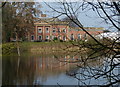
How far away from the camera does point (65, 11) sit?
860 mm

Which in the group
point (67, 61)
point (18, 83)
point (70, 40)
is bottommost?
point (18, 83)

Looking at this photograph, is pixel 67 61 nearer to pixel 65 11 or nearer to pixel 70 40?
pixel 70 40

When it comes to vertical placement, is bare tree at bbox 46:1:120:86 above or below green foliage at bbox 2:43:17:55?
above

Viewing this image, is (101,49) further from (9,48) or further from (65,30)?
(9,48)

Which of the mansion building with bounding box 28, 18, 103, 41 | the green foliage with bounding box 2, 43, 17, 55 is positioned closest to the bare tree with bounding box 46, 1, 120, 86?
the mansion building with bounding box 28, 18, 103, 41

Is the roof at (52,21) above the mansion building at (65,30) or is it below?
above

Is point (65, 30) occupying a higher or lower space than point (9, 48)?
higher

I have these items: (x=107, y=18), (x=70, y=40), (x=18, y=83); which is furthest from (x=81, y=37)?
(x=18, y=83)

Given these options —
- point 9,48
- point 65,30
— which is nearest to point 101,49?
point 65,30

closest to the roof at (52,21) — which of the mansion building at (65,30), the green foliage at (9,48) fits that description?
the mansion building at (65,30)

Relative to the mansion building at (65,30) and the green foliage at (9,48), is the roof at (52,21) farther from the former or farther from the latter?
the green foliage at (9,48)

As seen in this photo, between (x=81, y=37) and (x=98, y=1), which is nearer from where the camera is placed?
(x=98, y=1)

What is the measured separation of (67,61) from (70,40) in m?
0.12

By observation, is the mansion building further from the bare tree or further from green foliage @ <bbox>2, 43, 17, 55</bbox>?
green foliage @ <bbox>2, 43, 17, 55</bbox>
